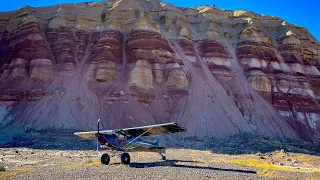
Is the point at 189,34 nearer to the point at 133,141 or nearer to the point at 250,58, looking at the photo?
the point at 250,58

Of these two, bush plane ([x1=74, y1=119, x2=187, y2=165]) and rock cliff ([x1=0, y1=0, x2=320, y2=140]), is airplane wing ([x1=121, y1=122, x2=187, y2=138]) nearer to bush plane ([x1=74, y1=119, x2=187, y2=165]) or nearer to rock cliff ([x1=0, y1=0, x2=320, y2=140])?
bush plane ([x1=74, y1=119, x2=187, y2=165])

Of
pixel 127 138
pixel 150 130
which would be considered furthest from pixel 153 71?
pixel 127 138

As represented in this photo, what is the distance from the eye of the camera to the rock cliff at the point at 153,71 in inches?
1930

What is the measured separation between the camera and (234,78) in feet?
199

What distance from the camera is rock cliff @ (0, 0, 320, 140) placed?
4903cm

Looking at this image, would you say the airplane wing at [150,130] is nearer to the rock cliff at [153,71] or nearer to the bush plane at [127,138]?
the bush plane at [127,138]

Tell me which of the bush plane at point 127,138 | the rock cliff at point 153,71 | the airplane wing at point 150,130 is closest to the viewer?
the bush plane at point 127,138

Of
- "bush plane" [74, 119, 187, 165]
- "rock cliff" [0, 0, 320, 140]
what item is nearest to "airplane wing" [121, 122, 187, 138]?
"bush plane" [74, 119, 187, 165]

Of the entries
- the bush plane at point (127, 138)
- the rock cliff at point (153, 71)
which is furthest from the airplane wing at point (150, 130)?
the rock cliff at point (153, 71)

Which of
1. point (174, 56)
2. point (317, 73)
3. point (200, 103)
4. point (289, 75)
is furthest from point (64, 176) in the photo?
point (317, 73)

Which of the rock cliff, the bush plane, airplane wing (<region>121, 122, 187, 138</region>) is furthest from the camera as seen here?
the rock cliff

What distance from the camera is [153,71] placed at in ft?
182

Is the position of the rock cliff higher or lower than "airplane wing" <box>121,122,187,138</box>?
higher

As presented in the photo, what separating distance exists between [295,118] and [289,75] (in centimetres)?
1030
